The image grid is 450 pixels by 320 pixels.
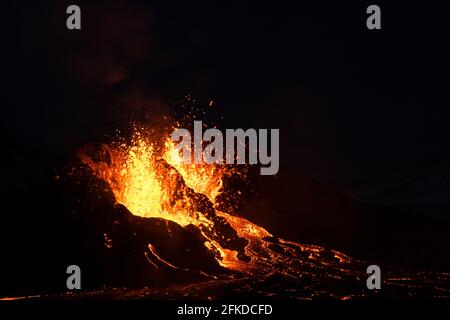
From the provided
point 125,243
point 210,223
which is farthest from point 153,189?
point 125,243

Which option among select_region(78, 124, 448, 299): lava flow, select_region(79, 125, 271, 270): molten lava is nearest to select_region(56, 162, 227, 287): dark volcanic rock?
select_region(78, 124, 448, 299): lava flow

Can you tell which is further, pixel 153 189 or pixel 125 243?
pixel 153 189

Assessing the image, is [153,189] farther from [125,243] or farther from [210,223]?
[125,243]

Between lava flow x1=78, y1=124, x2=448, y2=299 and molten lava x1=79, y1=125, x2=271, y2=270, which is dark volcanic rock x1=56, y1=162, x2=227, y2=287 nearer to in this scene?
lava flow x1=78, y1=124, x2=448, y2=299

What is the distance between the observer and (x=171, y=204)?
38844 mm

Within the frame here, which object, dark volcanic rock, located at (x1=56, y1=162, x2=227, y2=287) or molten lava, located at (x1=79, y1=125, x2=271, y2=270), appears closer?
dark volcanic rock, located at (x1=56, y1=162, x2=227, y2=287)

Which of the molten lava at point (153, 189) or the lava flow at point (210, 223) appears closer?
the lava flow at point (210, 223)

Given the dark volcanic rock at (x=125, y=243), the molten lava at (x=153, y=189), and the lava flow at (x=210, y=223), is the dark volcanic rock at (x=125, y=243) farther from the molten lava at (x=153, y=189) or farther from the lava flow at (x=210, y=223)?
the molten lava at (x=153, y=189)

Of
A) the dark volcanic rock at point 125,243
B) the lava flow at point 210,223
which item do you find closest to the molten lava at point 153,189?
the lava flow at point 210,223

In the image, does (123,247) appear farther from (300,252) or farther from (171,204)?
(300,252)

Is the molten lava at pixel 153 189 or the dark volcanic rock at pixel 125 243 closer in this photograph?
the dark volcanic rock at pixel 125 243

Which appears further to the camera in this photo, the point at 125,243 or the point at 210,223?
the point at 210,223

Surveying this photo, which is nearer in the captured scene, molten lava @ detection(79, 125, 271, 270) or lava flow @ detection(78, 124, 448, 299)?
lava flow @ detection(78, 124, 448, 299)
